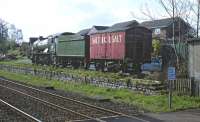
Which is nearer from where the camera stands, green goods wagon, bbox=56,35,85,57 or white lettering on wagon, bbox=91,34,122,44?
white lettering on wagon, bbox=91,34,122,44

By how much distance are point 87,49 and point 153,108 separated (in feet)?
73.8

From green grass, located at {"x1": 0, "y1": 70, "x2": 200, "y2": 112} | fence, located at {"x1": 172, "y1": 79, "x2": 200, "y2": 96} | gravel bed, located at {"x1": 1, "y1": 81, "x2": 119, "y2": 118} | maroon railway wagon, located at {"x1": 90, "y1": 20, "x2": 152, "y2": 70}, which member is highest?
maroon railway wagon, located at {"x1": 90, "y1": 20, "x2": 152, "y2": 70}

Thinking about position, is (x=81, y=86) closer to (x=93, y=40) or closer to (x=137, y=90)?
(x=137, y=90)

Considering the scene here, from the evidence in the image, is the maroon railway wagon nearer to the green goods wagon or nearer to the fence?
the green goods wagon

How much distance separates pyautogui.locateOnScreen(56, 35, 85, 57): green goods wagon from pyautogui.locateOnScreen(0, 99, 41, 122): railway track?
875 inches

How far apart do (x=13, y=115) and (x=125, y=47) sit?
17024 millimetres

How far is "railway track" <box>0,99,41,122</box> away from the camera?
13.7m

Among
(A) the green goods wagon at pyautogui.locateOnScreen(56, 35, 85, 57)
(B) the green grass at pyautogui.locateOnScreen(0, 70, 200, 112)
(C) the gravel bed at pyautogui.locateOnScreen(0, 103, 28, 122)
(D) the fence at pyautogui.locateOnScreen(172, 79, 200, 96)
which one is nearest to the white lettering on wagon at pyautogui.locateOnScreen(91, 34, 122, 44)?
(A) the green goods wagon at pyautogui.locateOnScreen(56, 35, 85, 57)

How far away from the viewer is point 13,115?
1467cm

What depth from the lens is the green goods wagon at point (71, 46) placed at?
39231mm

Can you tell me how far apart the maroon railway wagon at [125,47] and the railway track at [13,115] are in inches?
595

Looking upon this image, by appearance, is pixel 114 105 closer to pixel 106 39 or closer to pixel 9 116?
pixel 9 116

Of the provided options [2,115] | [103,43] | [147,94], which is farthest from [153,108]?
[103,43]

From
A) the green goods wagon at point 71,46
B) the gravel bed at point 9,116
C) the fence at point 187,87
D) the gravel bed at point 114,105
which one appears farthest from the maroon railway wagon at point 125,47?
the gravel bed at point 9,116
